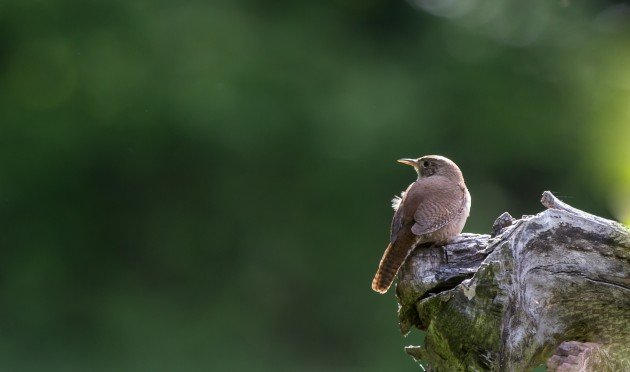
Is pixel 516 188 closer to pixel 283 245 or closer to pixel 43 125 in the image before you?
pixel 283 245

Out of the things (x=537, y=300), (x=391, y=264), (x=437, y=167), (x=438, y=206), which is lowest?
(x=537, y=300)

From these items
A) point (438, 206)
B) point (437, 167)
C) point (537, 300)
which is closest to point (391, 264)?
point (438, 206)

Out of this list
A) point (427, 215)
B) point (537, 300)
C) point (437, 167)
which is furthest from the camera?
point (437, 167)

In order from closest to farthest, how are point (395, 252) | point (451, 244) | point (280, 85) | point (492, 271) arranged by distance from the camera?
point (492, 271) < point (451, 244) < point (395, 252) < point (280, 85)

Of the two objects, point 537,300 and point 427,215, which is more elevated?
point 427,215

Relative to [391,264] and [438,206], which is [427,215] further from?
[391,264]

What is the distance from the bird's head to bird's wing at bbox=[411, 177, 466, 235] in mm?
120

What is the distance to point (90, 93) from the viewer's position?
863cm

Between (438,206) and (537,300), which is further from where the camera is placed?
(438,206)

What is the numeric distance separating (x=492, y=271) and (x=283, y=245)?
19.4 feet

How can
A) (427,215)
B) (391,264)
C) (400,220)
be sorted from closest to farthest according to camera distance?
(391,264)
(427,215)
(400,220)

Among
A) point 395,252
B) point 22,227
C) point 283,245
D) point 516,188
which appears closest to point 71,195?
point 22,227

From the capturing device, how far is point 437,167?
464cm

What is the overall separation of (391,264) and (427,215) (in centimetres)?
36
